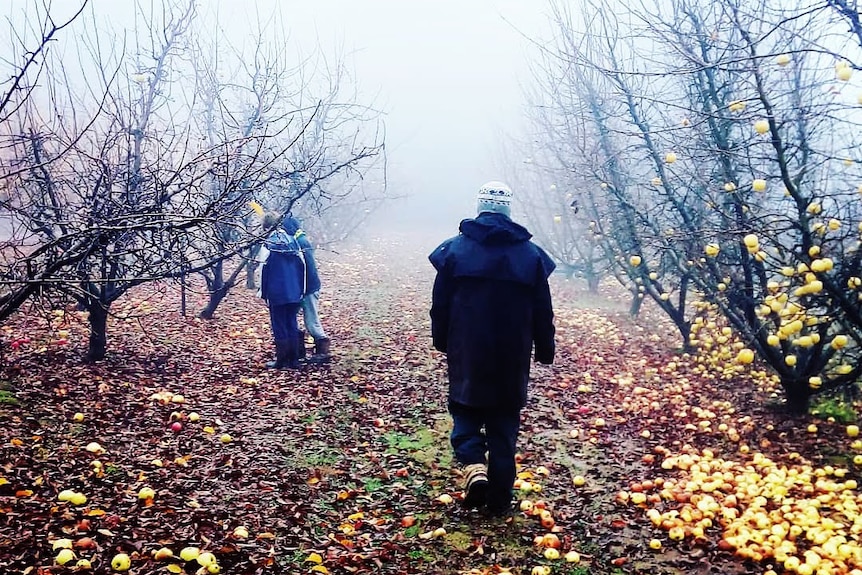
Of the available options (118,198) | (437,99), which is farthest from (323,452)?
(437,99)

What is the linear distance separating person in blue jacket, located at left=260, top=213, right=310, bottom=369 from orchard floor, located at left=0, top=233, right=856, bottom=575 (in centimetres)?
35

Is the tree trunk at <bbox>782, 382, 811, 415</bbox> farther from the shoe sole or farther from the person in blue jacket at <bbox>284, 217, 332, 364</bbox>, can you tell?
the person in blue jacket at <bbox>284, 217, 332, 364</bbox>

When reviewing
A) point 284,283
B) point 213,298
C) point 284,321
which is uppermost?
point 284,283

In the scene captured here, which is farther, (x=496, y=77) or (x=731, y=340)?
(x=496, y=77)

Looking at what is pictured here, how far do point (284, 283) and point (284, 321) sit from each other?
1.84 ft

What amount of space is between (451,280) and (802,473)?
315cm

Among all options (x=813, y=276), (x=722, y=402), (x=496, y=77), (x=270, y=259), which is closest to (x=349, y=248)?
(x=270, y=259)

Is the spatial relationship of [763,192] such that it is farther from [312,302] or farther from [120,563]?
[120,563]

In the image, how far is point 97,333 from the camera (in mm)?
6809

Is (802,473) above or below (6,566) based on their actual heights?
below

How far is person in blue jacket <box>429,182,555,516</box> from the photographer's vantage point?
13.5 ft

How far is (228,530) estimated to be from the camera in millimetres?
3854

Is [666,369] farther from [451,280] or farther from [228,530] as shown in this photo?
[228,530]

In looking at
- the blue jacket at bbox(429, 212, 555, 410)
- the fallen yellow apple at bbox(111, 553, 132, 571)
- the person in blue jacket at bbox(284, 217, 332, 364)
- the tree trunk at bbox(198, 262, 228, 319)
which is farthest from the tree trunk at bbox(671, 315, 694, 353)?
the fallen yellow apple at bbox(111, 553, 132, 571)
